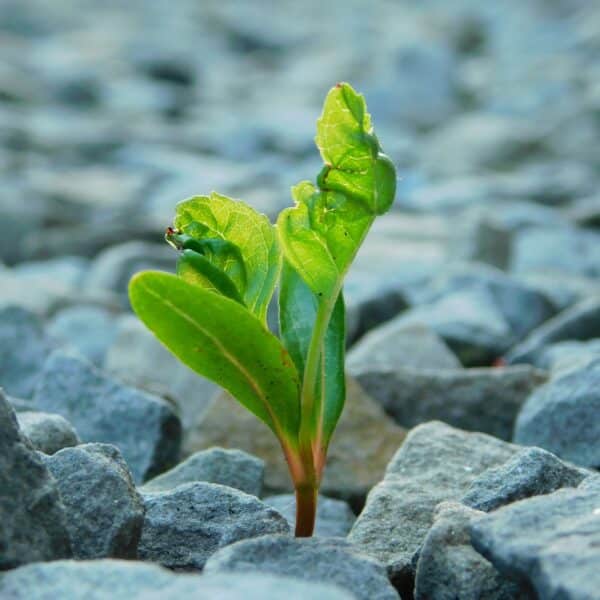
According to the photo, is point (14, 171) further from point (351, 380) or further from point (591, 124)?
point (351, 380)

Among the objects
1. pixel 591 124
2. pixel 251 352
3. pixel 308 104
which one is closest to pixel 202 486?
pixel 251 352

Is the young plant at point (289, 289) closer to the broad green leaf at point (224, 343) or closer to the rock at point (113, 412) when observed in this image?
the broad green leaf at point (224, 343)

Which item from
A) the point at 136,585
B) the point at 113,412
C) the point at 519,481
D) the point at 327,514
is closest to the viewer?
the point at 136,585

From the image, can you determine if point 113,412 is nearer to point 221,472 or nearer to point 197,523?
point 221,472

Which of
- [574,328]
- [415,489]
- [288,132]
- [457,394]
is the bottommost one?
[415,489]

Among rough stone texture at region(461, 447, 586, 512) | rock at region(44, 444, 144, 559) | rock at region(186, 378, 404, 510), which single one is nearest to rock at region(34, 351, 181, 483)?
rock at region(186, 378, 404, 510)

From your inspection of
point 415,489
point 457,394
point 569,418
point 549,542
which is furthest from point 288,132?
point 549,542

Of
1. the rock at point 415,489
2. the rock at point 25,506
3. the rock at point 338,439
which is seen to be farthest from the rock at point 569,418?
the rock at point 25,506
